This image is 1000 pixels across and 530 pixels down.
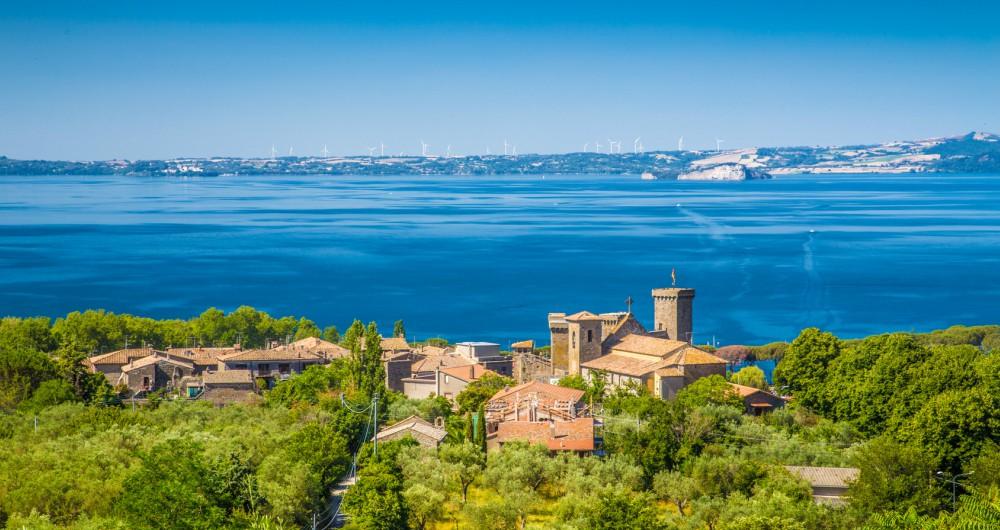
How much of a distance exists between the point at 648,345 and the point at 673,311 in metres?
5.60

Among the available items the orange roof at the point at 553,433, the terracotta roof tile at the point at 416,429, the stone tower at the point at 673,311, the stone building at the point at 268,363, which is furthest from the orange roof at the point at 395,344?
the orange roof at the point at 553,433

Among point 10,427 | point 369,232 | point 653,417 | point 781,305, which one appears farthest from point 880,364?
point 369,232

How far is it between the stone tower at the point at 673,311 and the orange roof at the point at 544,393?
32.3 feet

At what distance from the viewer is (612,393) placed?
43.0m

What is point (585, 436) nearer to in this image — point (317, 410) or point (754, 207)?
point (317, 410)

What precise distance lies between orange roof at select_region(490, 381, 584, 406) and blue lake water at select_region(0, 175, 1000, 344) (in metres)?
30.4

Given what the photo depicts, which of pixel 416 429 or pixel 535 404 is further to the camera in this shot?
pixel 535 404

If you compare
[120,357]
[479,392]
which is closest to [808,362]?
[479,392]

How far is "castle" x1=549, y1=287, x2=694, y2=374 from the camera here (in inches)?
1858

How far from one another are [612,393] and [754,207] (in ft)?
518

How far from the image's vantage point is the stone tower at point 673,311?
51.4 m

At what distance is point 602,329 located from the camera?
48.2 metres

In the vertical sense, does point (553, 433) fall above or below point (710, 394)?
below

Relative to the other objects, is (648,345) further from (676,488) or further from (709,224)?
(709,224)
